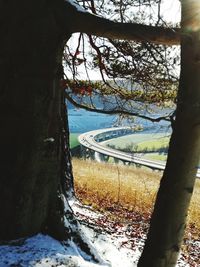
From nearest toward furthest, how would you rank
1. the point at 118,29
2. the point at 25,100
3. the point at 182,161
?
1. the point at 182,161
2. the point at 118,29
3. the point at 25,100

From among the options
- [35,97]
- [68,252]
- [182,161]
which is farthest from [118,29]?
[68,252]

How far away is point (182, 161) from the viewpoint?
102 inches

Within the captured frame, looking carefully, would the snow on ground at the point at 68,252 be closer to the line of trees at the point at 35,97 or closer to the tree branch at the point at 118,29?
the line of trees at the point at 35,97

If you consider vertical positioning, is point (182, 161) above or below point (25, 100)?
below

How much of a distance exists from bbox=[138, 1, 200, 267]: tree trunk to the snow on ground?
134cm

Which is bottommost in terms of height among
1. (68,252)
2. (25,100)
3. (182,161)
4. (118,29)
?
(68,252)

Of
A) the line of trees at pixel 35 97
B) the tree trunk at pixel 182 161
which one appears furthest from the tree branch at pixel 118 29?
the tree trunk at pixel 182 161

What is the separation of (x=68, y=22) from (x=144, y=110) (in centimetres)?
302

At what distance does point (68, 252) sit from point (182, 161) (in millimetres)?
2050

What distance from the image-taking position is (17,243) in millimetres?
3863

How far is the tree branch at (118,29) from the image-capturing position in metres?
3.16

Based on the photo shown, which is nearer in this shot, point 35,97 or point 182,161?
point 182,161

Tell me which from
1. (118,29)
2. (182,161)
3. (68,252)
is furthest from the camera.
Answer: (68,252)

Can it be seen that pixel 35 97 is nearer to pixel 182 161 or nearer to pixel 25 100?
pixel 25 100
